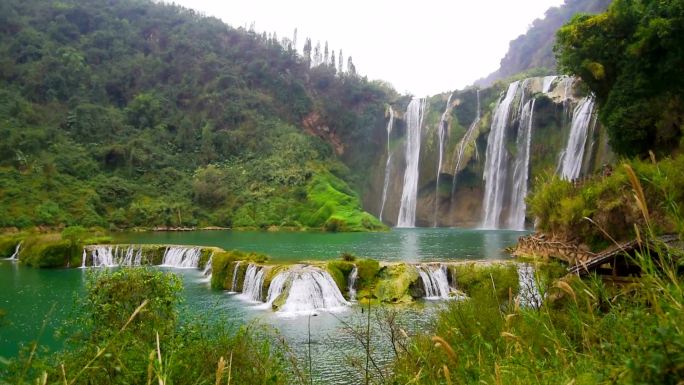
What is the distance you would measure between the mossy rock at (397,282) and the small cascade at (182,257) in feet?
34.2

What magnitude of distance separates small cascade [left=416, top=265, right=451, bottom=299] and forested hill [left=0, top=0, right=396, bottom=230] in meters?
27.9

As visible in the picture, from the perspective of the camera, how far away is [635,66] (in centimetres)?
1898

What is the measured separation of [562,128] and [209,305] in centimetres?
3749

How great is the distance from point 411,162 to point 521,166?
47.8ft

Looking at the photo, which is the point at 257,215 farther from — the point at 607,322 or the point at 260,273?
the point at 607,322

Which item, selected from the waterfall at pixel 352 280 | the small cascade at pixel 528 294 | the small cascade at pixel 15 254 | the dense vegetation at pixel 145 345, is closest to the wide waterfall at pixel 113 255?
the small cascade at pixel 15 254

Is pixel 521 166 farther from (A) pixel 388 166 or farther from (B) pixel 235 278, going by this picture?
(B) pixel 235 278

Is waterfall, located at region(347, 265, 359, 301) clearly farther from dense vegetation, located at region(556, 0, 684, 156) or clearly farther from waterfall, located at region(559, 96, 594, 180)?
waterfall, located at region(559, 96, 594, 180)

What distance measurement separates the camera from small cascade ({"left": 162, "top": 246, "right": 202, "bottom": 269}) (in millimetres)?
23594

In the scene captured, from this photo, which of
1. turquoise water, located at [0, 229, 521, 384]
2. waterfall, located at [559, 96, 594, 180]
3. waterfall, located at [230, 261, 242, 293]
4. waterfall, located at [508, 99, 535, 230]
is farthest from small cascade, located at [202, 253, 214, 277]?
waterfall, located at [508, 99, 535, 230]

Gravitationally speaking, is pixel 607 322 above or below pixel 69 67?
below

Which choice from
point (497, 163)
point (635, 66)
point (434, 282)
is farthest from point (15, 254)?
point (497, 163)

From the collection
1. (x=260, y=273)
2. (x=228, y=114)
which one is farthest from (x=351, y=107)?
(x=260, y=273)

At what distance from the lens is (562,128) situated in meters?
43.6
